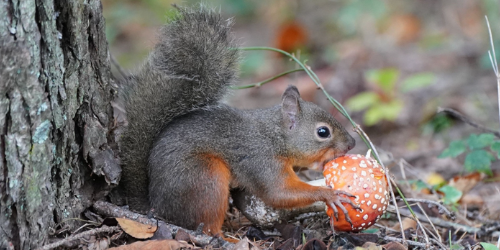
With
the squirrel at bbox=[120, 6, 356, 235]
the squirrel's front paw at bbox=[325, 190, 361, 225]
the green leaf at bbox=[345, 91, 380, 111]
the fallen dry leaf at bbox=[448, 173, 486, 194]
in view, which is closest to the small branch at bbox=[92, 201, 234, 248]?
the squirrel at bbox=[120, 6, 356, 235]

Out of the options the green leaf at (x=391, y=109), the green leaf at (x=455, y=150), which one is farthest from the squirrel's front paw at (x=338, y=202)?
the green leaf at (x=391, y=109)

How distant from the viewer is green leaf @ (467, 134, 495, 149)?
9.66 ft

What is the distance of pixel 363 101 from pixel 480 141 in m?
2.02

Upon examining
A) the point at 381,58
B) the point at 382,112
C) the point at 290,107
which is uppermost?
the point at 381,58

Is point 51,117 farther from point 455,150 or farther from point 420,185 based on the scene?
point 455,150

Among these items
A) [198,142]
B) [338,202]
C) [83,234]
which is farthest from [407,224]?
[83,234]

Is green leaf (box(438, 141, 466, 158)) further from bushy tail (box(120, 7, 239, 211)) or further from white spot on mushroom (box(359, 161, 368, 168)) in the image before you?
bushy tail (box(120, 7, 239, 211))

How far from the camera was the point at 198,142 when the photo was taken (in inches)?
98.7

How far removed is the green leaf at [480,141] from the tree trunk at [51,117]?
6.25 feet

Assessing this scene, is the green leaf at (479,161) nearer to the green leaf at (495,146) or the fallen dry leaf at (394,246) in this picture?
the green leaf at (495,146)

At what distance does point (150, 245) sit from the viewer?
2068mm

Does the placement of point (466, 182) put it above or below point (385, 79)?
below

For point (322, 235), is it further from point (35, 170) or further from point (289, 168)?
point (35, 170)

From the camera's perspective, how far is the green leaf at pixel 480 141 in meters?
2.94
